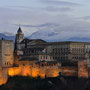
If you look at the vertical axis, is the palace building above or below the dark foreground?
above

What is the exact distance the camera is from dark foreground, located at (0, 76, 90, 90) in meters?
95.0

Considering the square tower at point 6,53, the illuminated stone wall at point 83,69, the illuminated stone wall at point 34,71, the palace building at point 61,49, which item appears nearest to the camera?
the illuminated stone wall at point 83,69

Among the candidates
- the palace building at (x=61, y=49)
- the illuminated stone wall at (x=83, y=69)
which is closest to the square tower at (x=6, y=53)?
the palace building at (x=61, y=49)

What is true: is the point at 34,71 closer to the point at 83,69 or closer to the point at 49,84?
the point at 49,84

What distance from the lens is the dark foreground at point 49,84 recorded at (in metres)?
95.0

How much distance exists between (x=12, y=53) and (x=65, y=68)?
17048 mm

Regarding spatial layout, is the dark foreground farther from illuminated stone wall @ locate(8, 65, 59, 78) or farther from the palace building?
the palace building

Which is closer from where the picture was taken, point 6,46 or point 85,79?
point 85,79

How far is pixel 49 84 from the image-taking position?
95562 millimetres

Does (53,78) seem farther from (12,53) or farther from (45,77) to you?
(12,53)

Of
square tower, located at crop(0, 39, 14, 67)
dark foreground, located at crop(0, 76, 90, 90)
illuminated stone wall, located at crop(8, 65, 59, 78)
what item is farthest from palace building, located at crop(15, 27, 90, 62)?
dark foreground, located at crop(0, 76, 90, 90)

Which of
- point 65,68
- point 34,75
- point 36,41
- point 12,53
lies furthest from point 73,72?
point 36,41

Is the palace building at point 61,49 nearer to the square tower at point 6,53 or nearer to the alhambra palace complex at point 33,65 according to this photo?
the alhambra palace complex at point 33,65

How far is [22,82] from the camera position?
9725 cm
